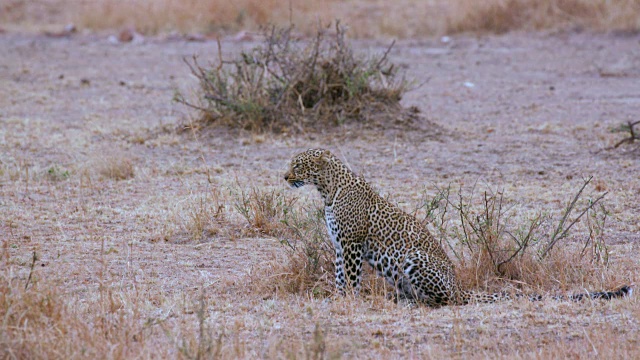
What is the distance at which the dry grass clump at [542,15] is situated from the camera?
19.0 m

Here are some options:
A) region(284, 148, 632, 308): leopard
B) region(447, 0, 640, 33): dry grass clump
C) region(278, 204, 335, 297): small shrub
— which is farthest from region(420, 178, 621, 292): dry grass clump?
region(447, 0, 640, 33): dry grass clump

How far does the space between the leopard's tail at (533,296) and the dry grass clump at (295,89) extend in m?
5.80

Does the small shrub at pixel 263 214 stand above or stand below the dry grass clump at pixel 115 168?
above

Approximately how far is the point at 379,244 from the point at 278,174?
394cm

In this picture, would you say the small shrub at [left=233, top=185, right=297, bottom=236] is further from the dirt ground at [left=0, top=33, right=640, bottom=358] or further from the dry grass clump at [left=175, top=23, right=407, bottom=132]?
the dry grass clump at [left=175, top=23, right=407, bottom=132]

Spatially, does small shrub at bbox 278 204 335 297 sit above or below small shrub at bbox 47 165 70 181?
above

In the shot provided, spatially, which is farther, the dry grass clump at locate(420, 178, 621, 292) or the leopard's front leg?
the dry grass clump at locate(420, 178, 621, 292)

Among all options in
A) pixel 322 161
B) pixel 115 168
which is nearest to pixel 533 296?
pixel 322 161

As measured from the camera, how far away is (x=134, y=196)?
9.60 meters

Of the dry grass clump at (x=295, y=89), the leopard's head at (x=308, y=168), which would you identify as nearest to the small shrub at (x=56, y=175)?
the dry grass clump at (x=295, y=89)

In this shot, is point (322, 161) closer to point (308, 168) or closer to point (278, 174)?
point (308, 168)

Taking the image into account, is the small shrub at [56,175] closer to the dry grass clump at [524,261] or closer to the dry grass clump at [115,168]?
the dry grass clump at [115,168]

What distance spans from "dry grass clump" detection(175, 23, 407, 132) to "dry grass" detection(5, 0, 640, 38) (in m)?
6.51

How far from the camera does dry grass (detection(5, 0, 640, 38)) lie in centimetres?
1953
